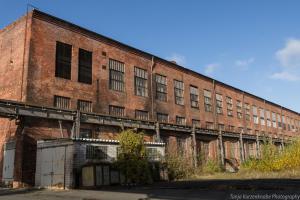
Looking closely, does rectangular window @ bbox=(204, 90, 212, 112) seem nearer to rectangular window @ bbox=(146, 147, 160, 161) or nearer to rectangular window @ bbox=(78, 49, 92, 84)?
rectangular window @ bbox=(78, 49, 92, 84)

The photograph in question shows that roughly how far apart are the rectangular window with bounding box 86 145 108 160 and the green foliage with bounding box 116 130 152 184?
824mm

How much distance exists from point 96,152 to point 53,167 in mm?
2263

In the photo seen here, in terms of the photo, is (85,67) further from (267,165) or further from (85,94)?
(267,165)

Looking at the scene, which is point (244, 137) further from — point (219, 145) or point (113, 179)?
point (113, 179)

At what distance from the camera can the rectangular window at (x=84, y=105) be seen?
74.3 feet

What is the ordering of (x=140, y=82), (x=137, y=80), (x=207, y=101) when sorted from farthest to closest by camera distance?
(x=207, y=101), (x=140, y=82), (x=137, y=80)

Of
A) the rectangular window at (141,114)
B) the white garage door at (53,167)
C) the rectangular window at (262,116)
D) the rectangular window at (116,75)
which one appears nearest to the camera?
the white garage door at (53,167)

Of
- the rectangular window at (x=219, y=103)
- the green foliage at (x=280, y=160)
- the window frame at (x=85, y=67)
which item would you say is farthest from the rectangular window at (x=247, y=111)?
the window frame at (x=85, y=67)

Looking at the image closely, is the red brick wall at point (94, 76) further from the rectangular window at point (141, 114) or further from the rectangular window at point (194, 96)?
the rectangular window at point (194, 96)

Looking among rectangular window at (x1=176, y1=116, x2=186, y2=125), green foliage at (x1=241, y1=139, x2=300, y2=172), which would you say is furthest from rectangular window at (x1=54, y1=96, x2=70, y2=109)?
green foliage at (x1=241, y1=139, x2=300, y2=172)

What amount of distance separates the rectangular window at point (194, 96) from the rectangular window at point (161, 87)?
454cm

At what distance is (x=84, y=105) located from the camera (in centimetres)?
2297

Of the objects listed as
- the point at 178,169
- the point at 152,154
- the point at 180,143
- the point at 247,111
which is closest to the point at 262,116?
the point at 247,111

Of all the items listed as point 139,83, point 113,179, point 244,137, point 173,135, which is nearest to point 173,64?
point 139,83
